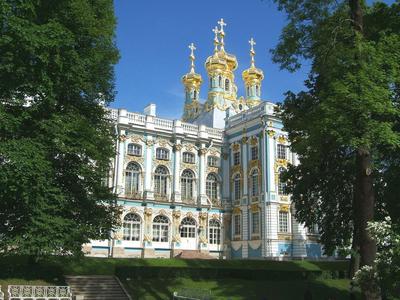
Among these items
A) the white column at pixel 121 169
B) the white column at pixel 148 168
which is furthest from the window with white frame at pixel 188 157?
the white column at pixel 121 169

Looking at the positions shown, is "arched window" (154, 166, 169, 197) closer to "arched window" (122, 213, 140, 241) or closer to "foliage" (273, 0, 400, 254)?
"arched window" (122, 213, 140, 241)

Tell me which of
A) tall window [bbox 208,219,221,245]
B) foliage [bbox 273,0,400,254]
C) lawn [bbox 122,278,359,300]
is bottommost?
lawn [bbox 122,278,359,300]

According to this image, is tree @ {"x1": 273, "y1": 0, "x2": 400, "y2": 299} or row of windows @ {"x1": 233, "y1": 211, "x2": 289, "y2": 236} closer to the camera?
tree @ {"x1": 273, "y1": 0, "x2": 400, "y2": 299}

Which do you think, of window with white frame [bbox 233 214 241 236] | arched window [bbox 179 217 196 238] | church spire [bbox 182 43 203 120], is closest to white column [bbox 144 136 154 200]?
arched window [bbox 179 217 196 238]

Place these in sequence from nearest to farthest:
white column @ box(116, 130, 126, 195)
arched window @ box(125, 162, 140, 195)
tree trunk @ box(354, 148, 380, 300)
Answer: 1. tree trunk @ box(354, 148, 380, 300)
2. white column @ box(116, 130, 126, 195)
3. arched window @ box(125, 162, 140, 195)

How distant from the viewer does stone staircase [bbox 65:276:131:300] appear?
20328 mm

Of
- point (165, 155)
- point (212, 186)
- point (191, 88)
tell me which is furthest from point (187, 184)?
point (191, 88)

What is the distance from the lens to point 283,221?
3878 centimetres

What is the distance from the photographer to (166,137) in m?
41.3

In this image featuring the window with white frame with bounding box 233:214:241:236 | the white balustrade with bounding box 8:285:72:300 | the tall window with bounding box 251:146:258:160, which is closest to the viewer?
the white balustrade with bounding box 8:285:72:300

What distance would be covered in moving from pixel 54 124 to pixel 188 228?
2456 centimetres

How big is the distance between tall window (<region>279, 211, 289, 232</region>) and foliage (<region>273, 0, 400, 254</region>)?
1728 centimetres

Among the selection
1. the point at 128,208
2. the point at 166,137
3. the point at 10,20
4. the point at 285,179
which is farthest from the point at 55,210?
the point at 166,137

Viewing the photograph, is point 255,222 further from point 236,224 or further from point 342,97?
point 342,97
